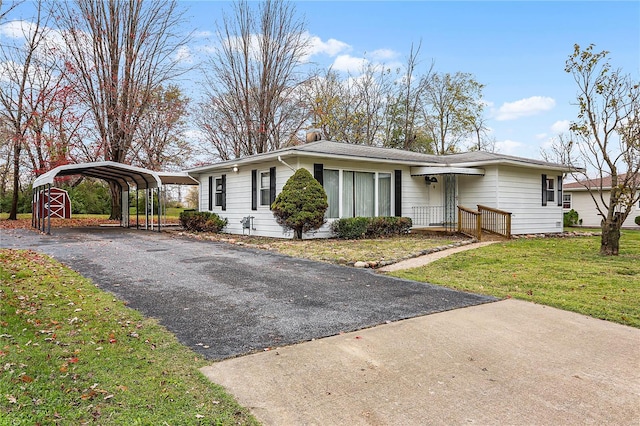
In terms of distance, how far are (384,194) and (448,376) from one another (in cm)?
1112

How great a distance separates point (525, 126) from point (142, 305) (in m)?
18.8

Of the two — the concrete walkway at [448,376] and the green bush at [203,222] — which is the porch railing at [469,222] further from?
the concrete walkway at [448,376]

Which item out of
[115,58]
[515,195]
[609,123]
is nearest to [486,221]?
[515,195]

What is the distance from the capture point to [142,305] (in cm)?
482

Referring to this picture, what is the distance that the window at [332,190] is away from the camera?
12.6m

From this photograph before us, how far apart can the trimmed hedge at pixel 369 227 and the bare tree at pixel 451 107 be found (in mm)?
16807

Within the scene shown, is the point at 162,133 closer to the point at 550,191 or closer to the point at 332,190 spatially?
the point at 332,190

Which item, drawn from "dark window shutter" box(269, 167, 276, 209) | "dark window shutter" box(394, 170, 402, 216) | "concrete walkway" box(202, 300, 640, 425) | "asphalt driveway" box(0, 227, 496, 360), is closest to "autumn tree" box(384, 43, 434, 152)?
"dark window shutter" box(394, 170, 402, 216)

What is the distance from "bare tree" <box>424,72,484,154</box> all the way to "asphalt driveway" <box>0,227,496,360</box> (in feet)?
75.4

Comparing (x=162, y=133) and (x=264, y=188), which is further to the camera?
(x=162, y=133)

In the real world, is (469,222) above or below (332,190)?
below

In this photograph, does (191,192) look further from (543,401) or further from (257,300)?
(543,401)

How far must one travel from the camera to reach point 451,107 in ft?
93.6

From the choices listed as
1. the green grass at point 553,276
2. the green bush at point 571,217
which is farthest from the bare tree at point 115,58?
the green bush at point 571,217
